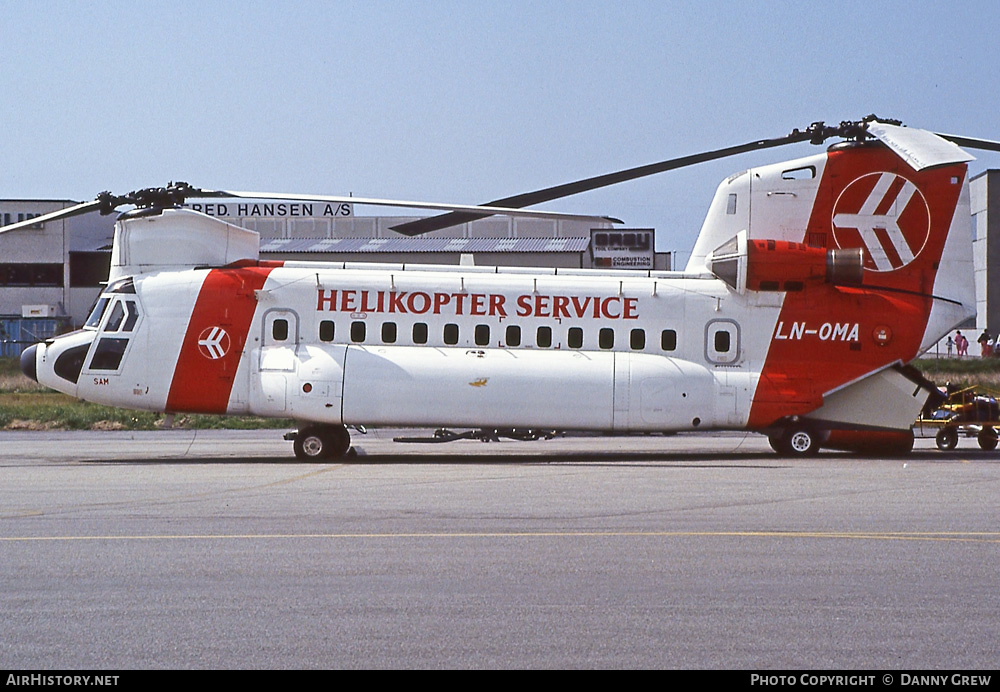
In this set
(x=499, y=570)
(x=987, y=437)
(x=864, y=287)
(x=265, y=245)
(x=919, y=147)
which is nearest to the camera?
(x=499, y=570)

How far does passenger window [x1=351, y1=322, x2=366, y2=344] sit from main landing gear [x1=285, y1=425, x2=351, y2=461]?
1529mm

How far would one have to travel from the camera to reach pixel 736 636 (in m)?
6.41

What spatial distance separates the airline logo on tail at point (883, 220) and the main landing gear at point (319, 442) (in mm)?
9775

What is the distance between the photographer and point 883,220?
20094mm

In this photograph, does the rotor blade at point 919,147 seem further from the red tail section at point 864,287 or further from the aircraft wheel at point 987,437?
the aircraft wheel at point 987,437

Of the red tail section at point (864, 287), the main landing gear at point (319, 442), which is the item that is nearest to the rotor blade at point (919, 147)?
the red tail section at point (864, 287)

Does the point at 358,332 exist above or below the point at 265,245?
below

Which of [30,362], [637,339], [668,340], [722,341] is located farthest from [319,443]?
[722,341]

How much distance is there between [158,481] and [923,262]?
13.9m

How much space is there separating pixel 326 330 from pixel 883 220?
10387mm

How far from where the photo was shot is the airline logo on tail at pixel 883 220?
20.0 metres

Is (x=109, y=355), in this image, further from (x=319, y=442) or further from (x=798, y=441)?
(x=798, y=441)
